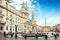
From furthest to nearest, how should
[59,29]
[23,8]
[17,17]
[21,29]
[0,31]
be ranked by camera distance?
[59,29], [23,8], [21,29], [17,17], [0,31]

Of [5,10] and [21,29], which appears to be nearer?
[5,10]

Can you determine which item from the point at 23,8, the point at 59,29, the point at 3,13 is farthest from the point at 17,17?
the point at 59,29

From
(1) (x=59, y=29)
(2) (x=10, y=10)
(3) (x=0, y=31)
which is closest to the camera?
(3) (x=0, y=31)

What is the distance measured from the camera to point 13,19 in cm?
2008

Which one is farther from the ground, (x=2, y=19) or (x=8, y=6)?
(x=8, y=6)

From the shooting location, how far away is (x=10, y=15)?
19188mm

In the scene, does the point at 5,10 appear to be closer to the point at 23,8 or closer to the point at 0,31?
the point at 0,31

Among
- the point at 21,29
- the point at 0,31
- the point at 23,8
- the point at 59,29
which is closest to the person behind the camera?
the point at 0,31

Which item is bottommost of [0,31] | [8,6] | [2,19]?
[0,31]

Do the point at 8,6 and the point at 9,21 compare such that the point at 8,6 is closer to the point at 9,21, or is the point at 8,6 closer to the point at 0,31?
the point at 9,21

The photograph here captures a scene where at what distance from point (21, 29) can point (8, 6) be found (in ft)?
18.2

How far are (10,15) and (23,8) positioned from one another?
10542 millimetres

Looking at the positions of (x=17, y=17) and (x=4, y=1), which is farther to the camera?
(x=17, y=17)

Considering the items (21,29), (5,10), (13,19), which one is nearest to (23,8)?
(21,29)
